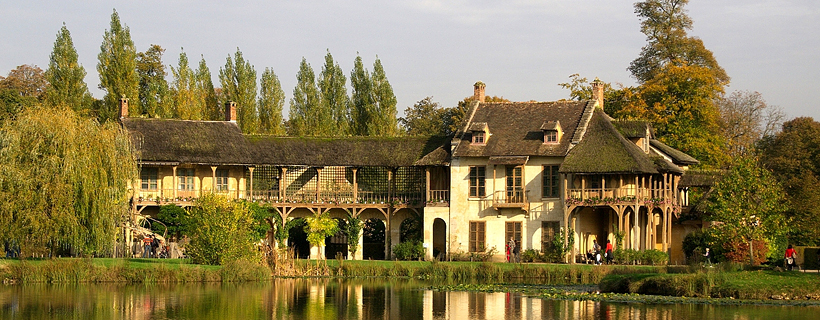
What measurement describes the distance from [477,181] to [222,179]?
11.2m

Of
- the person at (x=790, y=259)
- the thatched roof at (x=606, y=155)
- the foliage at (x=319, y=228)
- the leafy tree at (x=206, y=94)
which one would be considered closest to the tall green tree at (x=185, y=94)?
the leafy tree at (x=206, y=94)

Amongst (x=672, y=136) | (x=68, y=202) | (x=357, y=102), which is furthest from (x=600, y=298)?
(x=357, y=102)

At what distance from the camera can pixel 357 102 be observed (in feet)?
199

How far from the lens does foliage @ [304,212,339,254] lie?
49.0 metres

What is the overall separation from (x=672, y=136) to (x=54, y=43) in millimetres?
29791

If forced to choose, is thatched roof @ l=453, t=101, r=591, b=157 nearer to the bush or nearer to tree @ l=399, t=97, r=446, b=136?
the bush

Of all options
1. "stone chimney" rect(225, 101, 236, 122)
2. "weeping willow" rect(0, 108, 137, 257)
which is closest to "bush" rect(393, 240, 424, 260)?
"stone chimney" rect(225, 101, 236, 122)

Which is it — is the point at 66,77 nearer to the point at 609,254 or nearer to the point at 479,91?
the point at 479,91

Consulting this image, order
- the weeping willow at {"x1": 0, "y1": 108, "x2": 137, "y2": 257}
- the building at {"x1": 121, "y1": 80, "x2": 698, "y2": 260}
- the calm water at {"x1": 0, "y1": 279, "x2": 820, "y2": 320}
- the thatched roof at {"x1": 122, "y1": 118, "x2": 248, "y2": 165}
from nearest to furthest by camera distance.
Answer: the calm water at {"x1": 0, "y1": 279, "x2": 820, "y2": 320} → the weeping willow at {"x1": 0, "y1": 108, "x2": 137, "y2": 257} → the building at {"x1": 121, "y1": 80, "x2": 698, "y2": 260} → the thatched roof at {"x1": 122, "y1": 118, "x2": 248, "y2": 165}

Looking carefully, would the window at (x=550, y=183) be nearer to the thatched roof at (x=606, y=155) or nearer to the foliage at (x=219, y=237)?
the thatched roof at (x=606, y=155)

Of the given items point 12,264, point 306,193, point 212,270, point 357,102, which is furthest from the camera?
point 357,102

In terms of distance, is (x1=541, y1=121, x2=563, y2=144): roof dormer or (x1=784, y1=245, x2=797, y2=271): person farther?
(x1=541, y1=121, x2=563, y2=144): roof dormer

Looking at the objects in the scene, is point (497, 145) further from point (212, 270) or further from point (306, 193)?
point (212, 270)

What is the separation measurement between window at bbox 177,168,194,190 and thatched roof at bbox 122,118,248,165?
104cm
